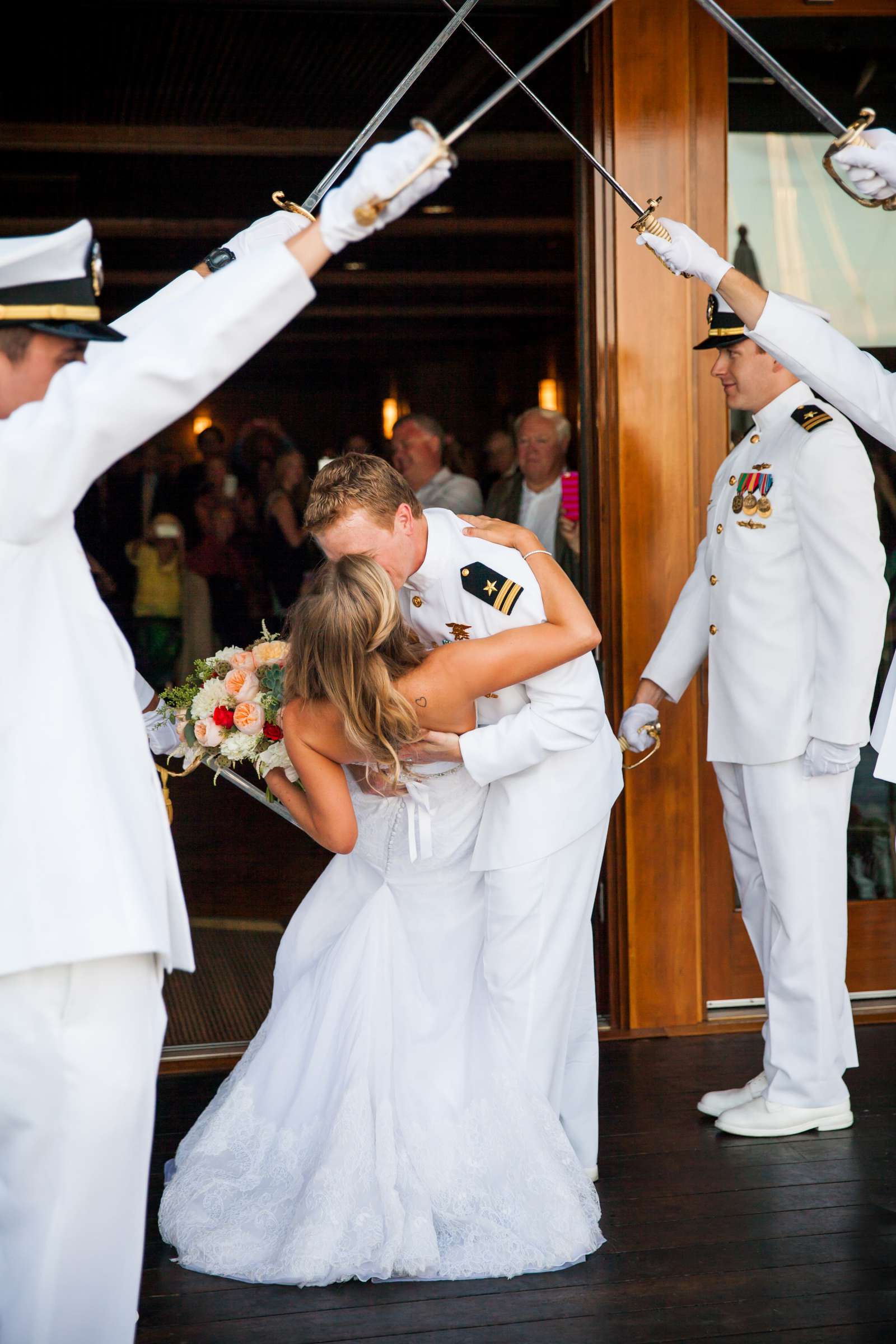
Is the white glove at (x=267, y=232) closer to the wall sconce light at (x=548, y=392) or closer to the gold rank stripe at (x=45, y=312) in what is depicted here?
the gold rank stripe at (x=45, y=312)

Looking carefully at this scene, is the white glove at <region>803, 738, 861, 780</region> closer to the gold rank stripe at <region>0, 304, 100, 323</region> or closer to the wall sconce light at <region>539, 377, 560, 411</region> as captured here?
Result: the gold rank stripe at <region>0, 304, 100, 323</region>

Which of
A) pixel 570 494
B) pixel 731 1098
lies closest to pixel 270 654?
pixel 731 1098

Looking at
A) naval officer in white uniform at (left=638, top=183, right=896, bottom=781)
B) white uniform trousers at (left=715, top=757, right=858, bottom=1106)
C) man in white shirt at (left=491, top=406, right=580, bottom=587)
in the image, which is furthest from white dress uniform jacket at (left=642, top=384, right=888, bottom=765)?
man in white shirt at (left=491, top=406, right=580, bottom=587)

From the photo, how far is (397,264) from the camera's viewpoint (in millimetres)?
9492

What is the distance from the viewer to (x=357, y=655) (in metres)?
2.19

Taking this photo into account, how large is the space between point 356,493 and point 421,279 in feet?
25.3

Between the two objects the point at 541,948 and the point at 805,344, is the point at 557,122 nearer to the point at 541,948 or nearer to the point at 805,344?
the point at 805,344

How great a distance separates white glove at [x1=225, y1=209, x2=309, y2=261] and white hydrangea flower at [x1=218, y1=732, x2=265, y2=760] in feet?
3.01

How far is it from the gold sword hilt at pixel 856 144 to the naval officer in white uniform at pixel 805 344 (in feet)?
0.57

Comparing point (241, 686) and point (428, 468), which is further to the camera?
point (428, 468)

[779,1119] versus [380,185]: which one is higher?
[380,185]

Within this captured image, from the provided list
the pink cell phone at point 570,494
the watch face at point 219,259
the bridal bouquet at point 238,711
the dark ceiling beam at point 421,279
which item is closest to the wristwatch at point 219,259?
the watch face at point 219,259

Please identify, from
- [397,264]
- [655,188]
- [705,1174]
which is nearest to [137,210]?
[397,264]

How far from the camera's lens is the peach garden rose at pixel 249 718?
2.47 meters
